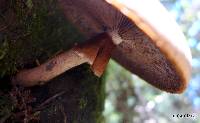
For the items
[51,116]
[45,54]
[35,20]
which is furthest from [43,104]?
[35,20]

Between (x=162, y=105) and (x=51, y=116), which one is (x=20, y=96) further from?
(x=162, y=105)

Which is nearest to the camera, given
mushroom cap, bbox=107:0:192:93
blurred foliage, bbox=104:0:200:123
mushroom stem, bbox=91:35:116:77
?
mushroom cap, bbox=107:0:192:93

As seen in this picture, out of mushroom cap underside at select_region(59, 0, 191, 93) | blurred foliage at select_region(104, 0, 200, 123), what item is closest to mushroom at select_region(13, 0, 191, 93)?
mushroom cap underside at select_region(59, 0, 191, 93)

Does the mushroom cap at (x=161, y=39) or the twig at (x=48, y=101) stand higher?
the mushroom cap at (x=161, y=39)

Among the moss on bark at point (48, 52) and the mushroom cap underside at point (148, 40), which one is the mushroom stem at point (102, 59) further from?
the moss on bark at point (48, 52)

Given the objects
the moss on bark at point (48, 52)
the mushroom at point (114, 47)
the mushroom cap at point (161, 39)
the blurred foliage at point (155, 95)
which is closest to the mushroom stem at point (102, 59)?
the mushroom at point (114, 47)

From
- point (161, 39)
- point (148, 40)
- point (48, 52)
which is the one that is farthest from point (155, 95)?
point (161, 39)

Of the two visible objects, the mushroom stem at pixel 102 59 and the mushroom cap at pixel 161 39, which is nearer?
the mushroom cap at pixel 161 39

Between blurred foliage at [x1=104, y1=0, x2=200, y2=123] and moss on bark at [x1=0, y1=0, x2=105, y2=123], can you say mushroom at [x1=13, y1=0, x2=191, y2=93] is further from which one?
blurred foliage at [x1=104, y1=0, x2=200, y2=123]
